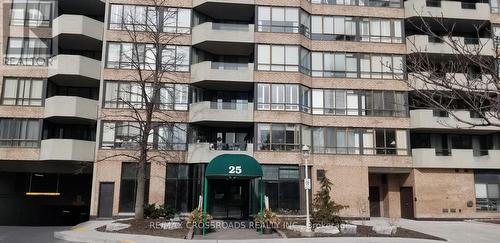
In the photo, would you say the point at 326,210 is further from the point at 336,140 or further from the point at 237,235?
the point at 336,140

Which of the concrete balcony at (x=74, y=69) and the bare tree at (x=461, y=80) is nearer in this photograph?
the bare tree at (x=461, y=80)

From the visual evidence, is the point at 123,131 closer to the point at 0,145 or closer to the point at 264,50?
the point at 0,145

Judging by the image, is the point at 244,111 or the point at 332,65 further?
the point at 332,65

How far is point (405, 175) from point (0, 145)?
30252 millimetres

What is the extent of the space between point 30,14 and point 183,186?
1746 centimetres

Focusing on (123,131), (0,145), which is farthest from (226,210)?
(0,145)

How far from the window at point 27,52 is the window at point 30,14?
1.31 metres

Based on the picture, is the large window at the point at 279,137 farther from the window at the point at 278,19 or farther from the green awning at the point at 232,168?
the green awning at the point at 232,168

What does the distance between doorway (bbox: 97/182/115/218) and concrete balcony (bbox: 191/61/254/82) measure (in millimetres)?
9819

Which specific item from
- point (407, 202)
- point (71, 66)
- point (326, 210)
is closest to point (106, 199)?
point (71, 66)

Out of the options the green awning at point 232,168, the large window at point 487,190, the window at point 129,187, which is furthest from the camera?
the large window at point 487,190

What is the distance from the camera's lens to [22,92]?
102ft

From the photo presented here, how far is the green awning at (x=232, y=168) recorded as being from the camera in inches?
876

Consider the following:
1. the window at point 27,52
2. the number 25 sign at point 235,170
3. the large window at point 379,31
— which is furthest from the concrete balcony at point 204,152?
the large window at point 379,31
